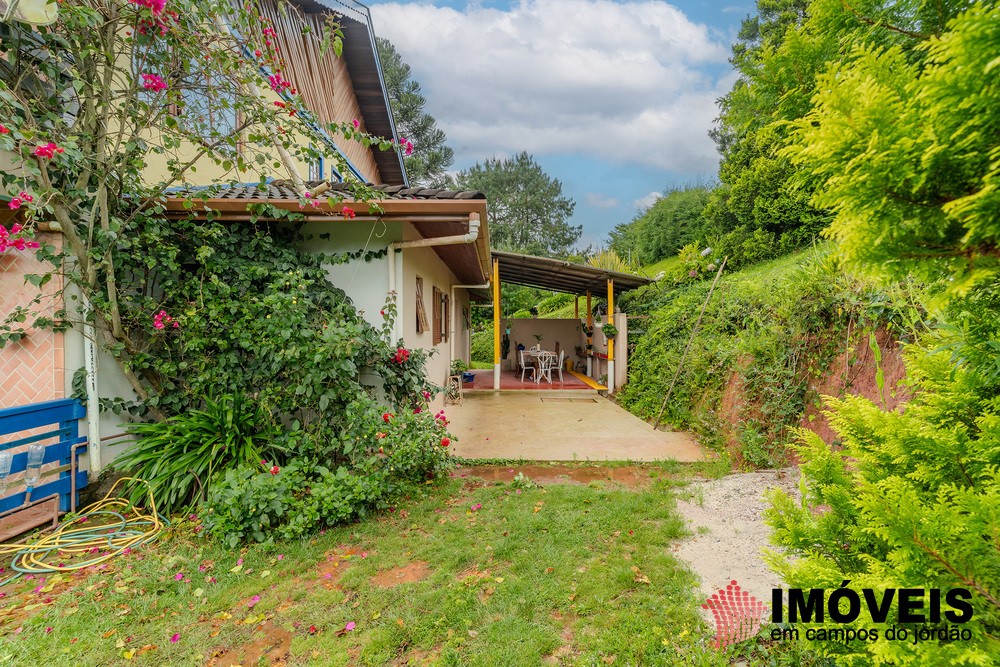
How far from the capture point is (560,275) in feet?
39.1

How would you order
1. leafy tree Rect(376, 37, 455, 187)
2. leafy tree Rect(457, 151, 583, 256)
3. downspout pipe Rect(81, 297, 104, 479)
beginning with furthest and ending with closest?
leafy tree Rect(457, 151, 583, 256) → leafy tree Rect(376, 37, 455, 187) → downspout pipe Rect(81, 297, 104, 479)

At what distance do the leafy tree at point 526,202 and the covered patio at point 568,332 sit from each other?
23.2m

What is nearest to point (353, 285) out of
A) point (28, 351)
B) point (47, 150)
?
point (47, 150)

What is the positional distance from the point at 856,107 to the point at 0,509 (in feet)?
18.3

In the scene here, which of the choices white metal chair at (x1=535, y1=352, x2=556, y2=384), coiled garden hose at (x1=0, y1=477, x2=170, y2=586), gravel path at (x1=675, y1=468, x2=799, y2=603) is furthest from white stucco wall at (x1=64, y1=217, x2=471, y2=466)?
white metal chair at (x1=535, y1=352, x2=556, y2=384)

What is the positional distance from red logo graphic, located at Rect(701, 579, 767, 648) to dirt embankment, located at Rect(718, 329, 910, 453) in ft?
8.12

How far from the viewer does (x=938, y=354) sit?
5.20 feet

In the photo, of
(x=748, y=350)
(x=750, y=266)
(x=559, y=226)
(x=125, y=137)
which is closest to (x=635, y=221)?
(x=559, y=226)

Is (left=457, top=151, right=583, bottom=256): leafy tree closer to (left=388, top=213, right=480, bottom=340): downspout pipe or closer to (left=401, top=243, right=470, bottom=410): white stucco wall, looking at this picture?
(left=401, top=243, right=470, bottom=410): white stucco wall

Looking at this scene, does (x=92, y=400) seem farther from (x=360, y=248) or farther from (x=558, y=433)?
(x=558, y=433)

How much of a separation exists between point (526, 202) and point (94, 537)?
124ft

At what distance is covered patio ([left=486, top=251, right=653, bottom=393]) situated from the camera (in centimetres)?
1051

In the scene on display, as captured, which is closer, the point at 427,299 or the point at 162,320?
the point at 162,320

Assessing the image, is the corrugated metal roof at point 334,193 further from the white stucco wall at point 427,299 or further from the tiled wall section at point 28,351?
the tiled wall section at point 28,351
